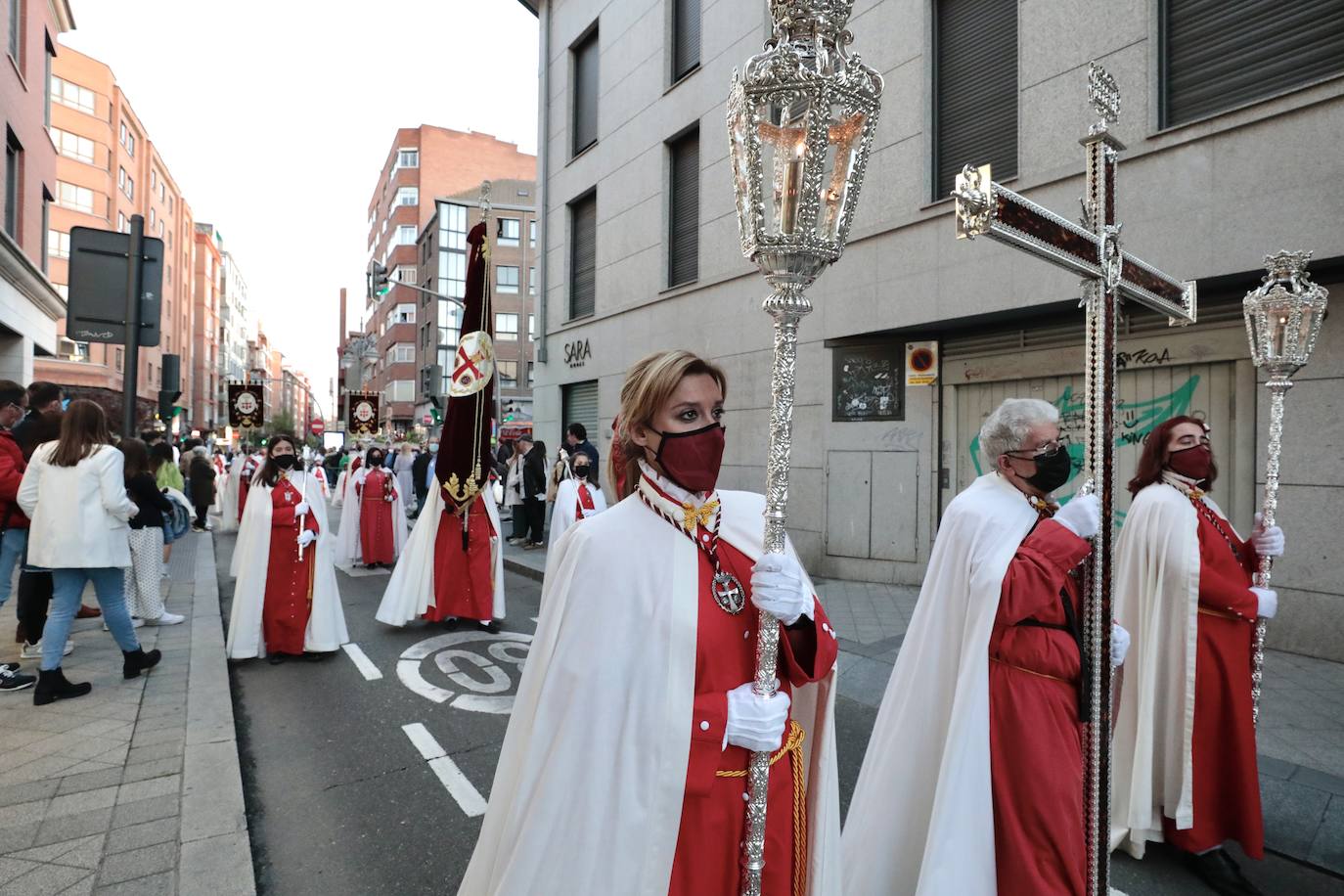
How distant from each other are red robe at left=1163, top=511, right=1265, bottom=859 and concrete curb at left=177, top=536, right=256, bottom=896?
388 centimetres

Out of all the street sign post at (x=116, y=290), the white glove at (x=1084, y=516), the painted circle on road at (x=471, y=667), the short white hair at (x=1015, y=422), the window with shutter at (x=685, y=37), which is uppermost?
the window with shutter at (x=685, y=37)

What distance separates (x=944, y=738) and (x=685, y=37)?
43.7ft

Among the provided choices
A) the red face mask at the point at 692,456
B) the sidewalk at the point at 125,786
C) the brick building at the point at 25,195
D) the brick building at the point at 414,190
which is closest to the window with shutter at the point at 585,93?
the brick building at the point at 25,195

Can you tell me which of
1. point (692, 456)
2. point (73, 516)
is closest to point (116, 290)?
point (73, 516)

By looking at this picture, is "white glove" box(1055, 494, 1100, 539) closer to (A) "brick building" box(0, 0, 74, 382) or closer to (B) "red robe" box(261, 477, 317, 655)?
(B) "red robe" box(261, 477, 317, 655)

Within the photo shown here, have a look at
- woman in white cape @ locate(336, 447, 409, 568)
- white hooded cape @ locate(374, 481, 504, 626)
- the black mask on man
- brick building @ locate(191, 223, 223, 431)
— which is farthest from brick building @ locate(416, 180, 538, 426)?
the black mask on man

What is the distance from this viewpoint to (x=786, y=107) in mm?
1749

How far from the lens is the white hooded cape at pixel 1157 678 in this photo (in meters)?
3.27

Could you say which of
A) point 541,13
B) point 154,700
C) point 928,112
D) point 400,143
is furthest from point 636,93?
point 400,143

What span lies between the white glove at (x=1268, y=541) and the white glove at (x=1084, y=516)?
1609 millimetres

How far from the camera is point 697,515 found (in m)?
1.97

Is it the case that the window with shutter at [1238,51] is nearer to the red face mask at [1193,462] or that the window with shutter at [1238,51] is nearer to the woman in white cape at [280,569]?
the red face mask at [1193,462]

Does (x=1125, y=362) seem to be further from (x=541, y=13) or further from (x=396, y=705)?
(x=541, y=13)

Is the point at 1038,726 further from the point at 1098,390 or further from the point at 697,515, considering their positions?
the point at 697,515
